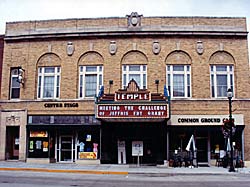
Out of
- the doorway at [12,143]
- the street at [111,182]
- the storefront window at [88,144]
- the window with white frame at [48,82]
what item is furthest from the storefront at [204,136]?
the doorway at [12,143]

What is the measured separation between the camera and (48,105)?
2562cm

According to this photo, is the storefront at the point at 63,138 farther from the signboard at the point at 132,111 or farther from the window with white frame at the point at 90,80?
the signboard at the point at 132,111

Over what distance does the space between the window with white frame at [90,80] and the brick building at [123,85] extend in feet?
0.27

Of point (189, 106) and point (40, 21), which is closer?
point (189, 106)

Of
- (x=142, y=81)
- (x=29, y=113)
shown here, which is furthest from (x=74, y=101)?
(x=142, y=81)

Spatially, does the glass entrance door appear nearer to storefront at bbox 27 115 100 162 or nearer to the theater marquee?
storefront at bbox 27 115 100 162

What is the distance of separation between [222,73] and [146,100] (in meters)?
7.23

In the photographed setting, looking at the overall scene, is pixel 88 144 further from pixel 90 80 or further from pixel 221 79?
pixel 221 79

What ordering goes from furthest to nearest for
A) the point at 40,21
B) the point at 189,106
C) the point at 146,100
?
the point at 40,21, the point at 189,106, the point at 146,100

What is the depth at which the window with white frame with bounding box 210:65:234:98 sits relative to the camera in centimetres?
2533

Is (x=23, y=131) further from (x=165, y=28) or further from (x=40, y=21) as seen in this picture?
(x=165, y=28)

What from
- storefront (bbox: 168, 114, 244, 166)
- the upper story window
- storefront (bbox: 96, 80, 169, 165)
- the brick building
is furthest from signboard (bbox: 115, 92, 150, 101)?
A: the upper story window

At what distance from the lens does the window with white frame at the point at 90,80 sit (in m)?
25.8

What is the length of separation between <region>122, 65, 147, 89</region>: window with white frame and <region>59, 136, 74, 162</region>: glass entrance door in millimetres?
6249
